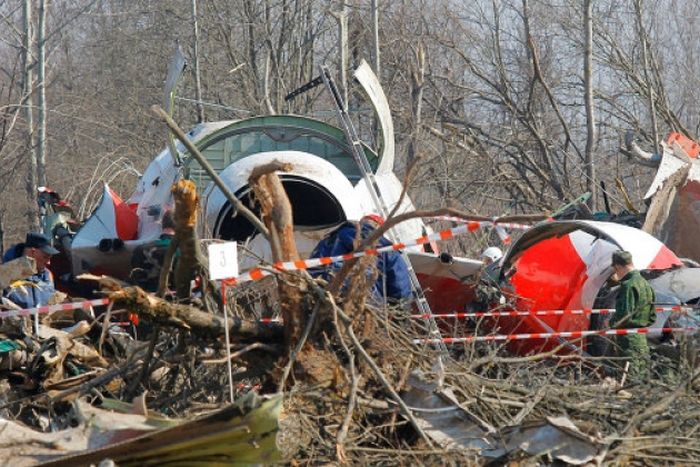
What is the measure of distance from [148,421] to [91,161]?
21977 millimetres

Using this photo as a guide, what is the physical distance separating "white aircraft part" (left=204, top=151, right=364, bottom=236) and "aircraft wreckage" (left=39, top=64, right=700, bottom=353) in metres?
0.01

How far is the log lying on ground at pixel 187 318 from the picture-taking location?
5980 millimetres

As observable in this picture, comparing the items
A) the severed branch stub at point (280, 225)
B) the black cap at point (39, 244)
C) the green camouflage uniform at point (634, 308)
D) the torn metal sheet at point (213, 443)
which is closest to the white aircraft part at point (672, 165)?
the green camouflage uniform at point (634, 308)

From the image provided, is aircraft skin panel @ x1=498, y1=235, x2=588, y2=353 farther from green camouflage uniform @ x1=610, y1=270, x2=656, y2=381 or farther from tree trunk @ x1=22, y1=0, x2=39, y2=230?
tree trunk @ x1=22, y1=0, x2=39, y2=230

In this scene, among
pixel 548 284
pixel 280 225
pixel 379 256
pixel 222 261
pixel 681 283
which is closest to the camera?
pixel 222 261

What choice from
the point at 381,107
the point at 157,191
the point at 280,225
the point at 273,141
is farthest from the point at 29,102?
the point at 280,225

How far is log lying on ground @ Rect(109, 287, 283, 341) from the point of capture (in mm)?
5980

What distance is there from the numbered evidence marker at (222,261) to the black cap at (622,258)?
13.5 feet

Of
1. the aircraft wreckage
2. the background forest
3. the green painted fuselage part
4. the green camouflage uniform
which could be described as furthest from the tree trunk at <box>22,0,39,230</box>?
the green camouflage uniform

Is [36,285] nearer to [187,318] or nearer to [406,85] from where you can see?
[187,318]

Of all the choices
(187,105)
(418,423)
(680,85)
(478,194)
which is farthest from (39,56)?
(680,85)

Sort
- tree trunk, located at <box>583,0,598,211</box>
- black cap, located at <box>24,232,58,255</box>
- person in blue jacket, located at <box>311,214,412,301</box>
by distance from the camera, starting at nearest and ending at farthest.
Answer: person in blue jacket, located at <box>311,214,412,301</box> → black cap, located at <box>24,232,58,255</box> → tree trunk, located at <box>583,0,598,211</box>

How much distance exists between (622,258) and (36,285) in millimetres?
4732

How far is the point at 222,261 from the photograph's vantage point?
6.52 metres
